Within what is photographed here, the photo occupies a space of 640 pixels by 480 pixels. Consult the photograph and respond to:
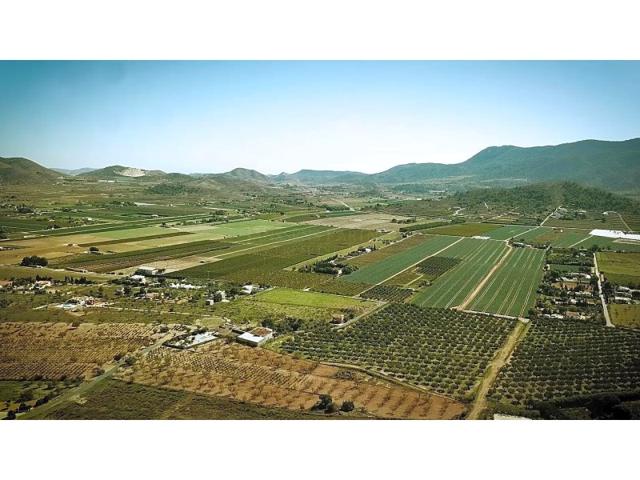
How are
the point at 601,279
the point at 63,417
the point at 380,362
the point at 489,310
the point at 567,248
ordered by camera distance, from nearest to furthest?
the point at 63,417 → the point at 380,362 → the point at 489,310 → the point at 601,279 → the point at 567,248

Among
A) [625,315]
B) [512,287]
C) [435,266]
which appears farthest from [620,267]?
[435,266]

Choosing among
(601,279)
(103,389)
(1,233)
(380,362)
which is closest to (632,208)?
(601,279)

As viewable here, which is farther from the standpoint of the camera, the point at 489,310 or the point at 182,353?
the point at 489,310

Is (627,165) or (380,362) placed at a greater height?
(627,165)

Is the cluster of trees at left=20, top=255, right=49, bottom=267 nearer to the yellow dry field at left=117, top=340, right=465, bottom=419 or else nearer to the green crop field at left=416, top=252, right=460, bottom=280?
the yellow dry field at left=117, top=340, right=465, bottom=419

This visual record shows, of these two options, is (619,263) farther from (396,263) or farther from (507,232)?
(507,232)

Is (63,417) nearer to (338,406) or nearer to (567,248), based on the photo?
(338,406)

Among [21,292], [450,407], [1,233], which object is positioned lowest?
[450,407]

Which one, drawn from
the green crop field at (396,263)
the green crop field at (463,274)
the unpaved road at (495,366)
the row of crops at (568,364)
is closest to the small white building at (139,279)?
the green crop field at (396,263)
